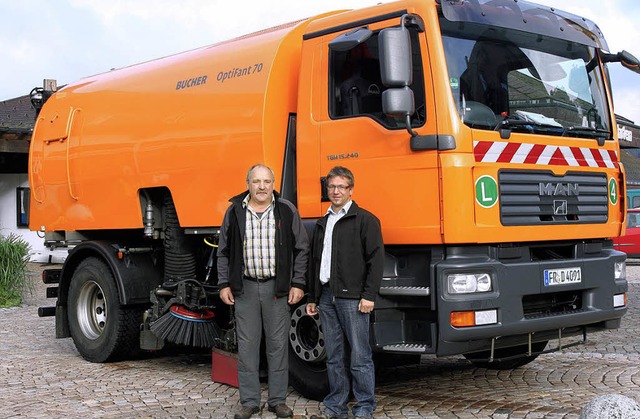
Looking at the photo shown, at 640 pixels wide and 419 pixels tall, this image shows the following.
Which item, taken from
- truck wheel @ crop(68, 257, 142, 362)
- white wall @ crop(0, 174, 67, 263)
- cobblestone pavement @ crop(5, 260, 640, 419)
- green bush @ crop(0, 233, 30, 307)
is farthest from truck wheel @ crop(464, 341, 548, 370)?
white wall @ crop(0, 174, 67, 263)

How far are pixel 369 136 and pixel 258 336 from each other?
1.73 m

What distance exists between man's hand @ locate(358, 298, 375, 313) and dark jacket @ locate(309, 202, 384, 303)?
3 cm

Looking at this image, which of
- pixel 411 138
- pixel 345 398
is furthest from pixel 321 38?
pixel 345 398

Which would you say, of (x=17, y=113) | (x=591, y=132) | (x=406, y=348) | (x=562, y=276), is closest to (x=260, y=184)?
(x=406, y=348)

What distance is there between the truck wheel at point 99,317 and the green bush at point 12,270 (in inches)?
242

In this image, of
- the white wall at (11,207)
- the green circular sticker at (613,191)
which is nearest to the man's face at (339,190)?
the green circular sticker at (613,191)

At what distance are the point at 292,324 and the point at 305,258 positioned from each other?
2.43ft

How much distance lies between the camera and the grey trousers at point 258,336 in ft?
21.9

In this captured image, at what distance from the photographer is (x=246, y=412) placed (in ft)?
21.5

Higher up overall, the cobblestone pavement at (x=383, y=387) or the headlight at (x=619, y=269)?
the headlight at (x=619, y=269)

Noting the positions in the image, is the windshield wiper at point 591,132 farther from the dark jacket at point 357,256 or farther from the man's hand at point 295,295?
the man's hand at point 295,295

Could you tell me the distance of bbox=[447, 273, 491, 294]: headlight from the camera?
243 inches

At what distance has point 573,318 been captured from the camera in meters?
6.79

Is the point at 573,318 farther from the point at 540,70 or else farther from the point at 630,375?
the point at 540,70
